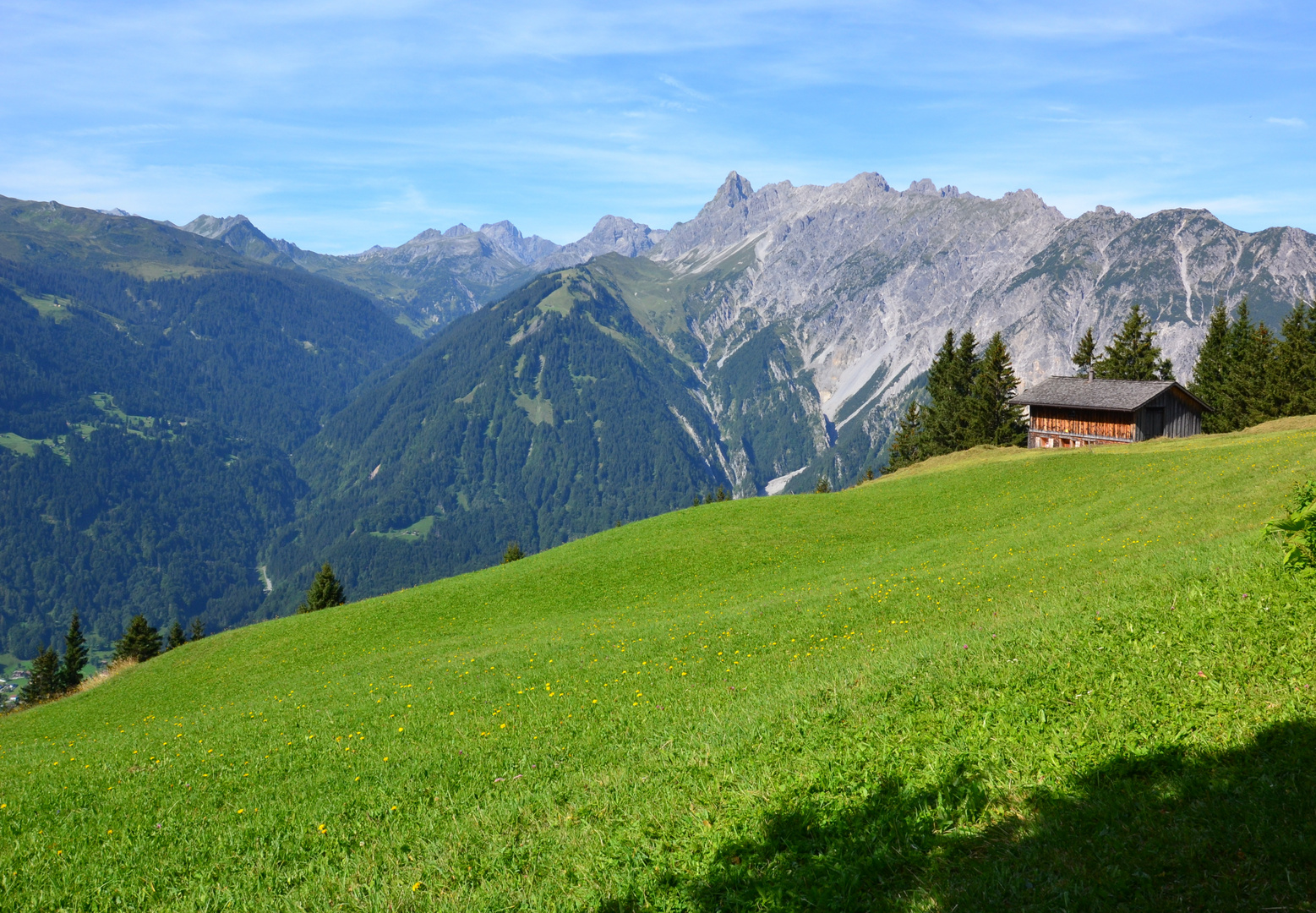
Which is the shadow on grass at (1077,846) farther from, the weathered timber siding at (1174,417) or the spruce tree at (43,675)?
the spruce tree at (43,675)

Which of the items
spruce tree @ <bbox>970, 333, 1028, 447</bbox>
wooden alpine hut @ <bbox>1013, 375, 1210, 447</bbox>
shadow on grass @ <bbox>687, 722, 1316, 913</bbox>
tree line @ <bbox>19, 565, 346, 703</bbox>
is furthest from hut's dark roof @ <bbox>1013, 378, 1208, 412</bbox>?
tree line @ <bbox>19, 565, 346, 703</bbox>

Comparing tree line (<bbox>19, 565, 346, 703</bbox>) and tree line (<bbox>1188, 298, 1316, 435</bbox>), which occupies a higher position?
tree line (<bbox>1188, 298, 1316, 435</bbox>)

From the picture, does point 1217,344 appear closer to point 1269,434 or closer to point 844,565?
point 1269,434

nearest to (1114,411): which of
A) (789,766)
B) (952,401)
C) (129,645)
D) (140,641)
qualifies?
(952,401)

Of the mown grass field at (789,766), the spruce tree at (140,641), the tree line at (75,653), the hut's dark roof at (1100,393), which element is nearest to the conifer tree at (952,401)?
the hut's dark roof at (1100,393)

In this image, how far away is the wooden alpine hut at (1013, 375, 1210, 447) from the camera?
64125 millimetres

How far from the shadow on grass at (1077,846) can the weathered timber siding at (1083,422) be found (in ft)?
219

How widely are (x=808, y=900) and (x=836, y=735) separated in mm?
3751

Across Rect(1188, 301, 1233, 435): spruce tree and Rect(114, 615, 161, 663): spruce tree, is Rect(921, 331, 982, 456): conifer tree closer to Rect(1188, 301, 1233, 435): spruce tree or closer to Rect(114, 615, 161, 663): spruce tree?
Rect(1188, 301, 1233, 435): spruce tree

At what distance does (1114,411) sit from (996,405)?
71.5ft

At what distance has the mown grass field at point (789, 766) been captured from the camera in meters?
7.41

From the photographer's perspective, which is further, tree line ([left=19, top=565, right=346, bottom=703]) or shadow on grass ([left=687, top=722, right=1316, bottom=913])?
tree line ([left=19, top=565, right=346, bottom=703])

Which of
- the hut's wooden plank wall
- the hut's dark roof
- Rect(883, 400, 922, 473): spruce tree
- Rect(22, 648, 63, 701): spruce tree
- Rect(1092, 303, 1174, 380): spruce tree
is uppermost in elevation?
Rect(1092, 303, 1174, 380): spruce tree

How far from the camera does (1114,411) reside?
212 feet
